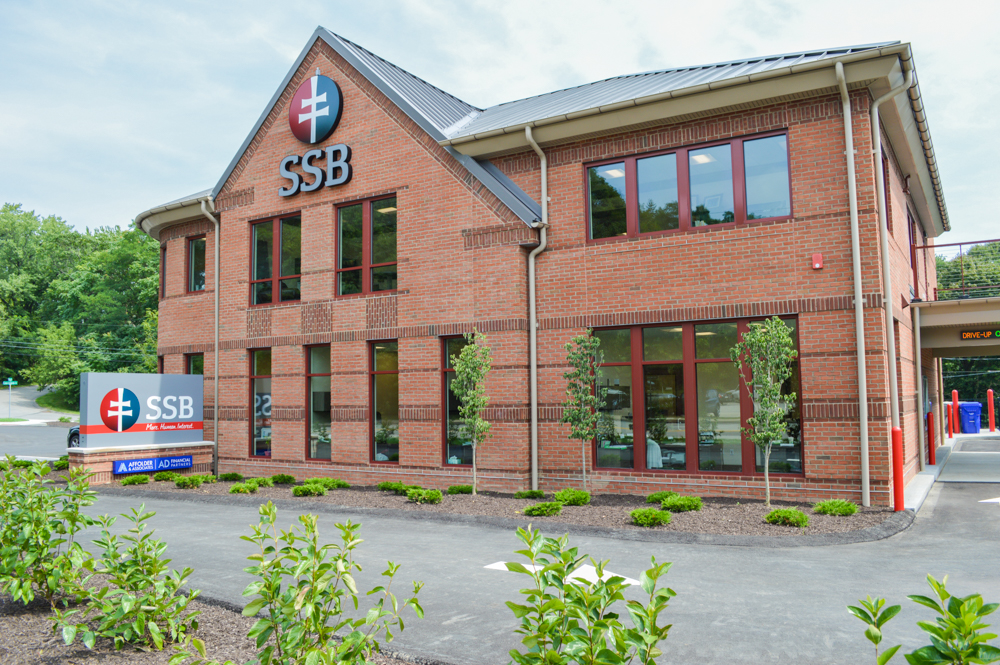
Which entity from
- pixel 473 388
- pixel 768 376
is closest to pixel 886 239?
pixel 768 376

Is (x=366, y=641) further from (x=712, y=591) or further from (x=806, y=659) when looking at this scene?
(x=712, y=591)

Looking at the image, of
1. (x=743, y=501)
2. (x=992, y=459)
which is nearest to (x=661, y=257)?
(x=743, y=501)

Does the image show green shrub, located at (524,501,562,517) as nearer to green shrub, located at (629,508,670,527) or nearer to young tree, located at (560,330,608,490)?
green shrub, located at (629,508,670,527)

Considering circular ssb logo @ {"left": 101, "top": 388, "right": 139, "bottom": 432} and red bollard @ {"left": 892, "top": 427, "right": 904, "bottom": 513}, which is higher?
circular ssb logo @ {"left": 101, "top": 388, "right": 139, "bottom": 432}

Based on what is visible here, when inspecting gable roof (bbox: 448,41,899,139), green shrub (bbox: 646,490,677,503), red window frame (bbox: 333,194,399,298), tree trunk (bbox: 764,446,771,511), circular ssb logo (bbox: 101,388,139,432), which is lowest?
green shrub (bbox: 646,490,677,503)

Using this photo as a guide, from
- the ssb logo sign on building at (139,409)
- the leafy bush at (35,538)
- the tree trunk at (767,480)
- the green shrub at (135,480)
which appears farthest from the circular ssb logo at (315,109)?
the tree trunk at (767,480)

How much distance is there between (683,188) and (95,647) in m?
11.3

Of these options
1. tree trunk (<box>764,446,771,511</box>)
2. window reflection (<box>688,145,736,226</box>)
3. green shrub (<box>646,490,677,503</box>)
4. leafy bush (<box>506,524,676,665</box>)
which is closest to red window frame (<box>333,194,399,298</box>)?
window reflection (<box>688,145,736,226</box>)

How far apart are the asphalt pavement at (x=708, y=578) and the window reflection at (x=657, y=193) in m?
6.19

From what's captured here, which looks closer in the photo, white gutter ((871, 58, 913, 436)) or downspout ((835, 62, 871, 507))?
downspout ((835, 62, 871, 507))

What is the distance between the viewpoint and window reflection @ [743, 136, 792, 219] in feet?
40.1

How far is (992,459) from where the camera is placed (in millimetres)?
19094

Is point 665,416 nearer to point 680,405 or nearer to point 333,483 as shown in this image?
point 680,405

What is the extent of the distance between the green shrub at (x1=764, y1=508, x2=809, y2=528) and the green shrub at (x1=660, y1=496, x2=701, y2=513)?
115cm
